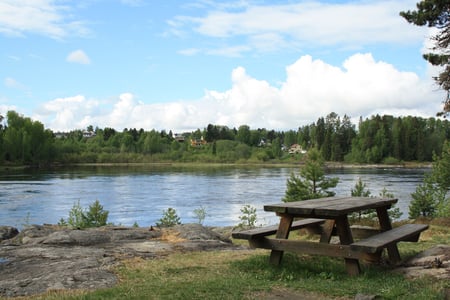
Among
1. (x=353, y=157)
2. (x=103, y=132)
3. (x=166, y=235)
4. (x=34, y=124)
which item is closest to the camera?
(x=166, y=235)

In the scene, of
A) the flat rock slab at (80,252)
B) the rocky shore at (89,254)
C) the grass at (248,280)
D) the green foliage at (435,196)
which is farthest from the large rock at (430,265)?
the green foliage at (435,196)

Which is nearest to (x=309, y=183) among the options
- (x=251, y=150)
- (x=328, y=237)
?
(x=328, y=237)

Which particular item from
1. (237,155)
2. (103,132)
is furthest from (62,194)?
(103,132)

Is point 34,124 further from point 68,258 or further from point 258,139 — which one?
point 68,258

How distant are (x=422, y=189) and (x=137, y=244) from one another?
22.9 m

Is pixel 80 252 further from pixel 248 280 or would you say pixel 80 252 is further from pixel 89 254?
pixel 248 280

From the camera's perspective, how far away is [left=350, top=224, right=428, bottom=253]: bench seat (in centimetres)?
649

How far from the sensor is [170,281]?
6520 millimetres

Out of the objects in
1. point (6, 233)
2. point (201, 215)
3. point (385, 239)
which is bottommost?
point (201, 215)

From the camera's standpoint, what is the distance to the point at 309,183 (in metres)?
28.7

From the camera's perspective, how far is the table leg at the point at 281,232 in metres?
7.46

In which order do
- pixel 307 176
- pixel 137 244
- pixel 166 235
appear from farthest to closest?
pixel 307 176
pixel 166 235
pixel 137 244

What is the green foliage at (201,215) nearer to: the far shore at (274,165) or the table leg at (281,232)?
the table leg at (281,232)

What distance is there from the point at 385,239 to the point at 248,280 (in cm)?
214
